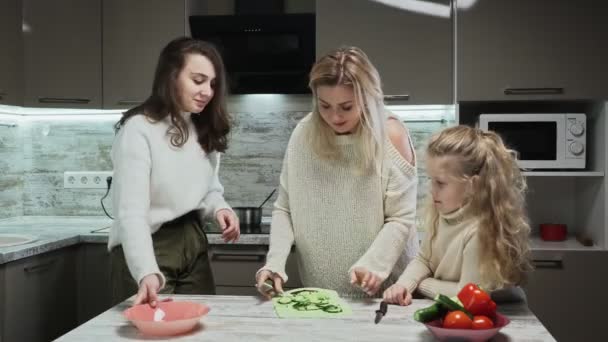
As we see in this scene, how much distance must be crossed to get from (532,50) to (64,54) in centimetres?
215

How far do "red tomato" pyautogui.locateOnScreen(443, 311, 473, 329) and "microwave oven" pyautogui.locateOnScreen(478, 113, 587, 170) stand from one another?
1.63 m

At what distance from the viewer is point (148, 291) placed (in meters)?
1.42

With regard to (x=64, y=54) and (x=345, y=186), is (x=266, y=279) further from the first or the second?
(x=64, y=54)

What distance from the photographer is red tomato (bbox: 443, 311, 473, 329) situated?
117 cm

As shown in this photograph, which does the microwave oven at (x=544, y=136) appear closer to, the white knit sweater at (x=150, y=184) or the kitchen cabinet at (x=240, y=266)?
the kitchen cabinet at (x=240, y=266)

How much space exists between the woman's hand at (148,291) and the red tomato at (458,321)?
0.65m

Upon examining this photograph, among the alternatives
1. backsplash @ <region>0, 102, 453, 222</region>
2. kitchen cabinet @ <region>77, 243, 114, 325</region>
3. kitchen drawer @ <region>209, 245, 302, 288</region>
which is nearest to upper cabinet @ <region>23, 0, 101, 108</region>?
backsplash @ <region>0, 102, 453, 222</region>

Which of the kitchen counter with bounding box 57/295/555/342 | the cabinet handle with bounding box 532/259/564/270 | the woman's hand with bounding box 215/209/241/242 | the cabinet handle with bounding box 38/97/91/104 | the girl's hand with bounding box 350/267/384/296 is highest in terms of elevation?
the cabinet handle with bounding box 38/97/91/104

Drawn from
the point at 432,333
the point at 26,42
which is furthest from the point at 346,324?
the point at 26,42

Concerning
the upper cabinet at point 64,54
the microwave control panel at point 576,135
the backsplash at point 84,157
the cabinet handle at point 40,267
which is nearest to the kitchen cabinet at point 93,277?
the cabinet handle at point 40,267

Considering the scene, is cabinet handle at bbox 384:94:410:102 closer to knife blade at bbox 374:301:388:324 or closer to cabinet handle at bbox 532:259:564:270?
cabinet handle at bbox 532:259:564:270

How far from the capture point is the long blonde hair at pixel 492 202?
1421 millimetres

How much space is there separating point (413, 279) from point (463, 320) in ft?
1.27

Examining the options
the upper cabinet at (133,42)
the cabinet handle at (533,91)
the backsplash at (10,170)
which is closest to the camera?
the cabinet handle at (533,91)
